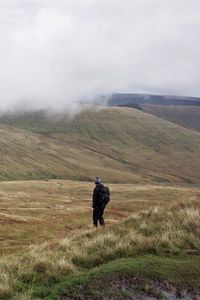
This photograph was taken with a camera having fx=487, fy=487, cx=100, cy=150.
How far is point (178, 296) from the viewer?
1212 centimetres

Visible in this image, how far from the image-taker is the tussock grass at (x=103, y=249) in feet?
42.3

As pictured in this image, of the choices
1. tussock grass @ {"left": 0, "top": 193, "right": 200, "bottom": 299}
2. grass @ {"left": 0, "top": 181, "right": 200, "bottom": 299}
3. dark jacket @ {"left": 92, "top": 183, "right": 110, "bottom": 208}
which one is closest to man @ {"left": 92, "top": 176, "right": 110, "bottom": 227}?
dark jacket @ {"left": 92, "top": 183, "right": 110, "bottom": 208}

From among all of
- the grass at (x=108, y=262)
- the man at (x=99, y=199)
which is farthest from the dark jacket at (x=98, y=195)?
the grass at (x=108, y=262)

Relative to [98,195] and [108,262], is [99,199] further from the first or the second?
[108,262]

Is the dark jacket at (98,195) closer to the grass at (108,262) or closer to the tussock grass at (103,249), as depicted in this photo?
the tussock grass at (103,249)

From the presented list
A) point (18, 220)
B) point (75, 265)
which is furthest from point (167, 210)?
point (18, 220)

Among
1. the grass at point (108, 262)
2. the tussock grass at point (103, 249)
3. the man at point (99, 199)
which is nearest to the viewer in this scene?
the grass at point (108, 262)

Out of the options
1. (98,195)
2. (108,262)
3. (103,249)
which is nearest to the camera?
(108,262)

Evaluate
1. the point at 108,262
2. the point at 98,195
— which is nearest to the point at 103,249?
the point at 108,262

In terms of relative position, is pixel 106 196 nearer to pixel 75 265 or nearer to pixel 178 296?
pixel 75 265

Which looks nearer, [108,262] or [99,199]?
[108,262]

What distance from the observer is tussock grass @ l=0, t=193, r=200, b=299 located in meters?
12.9

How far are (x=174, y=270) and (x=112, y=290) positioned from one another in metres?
2.46

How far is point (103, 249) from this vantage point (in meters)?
15.6
